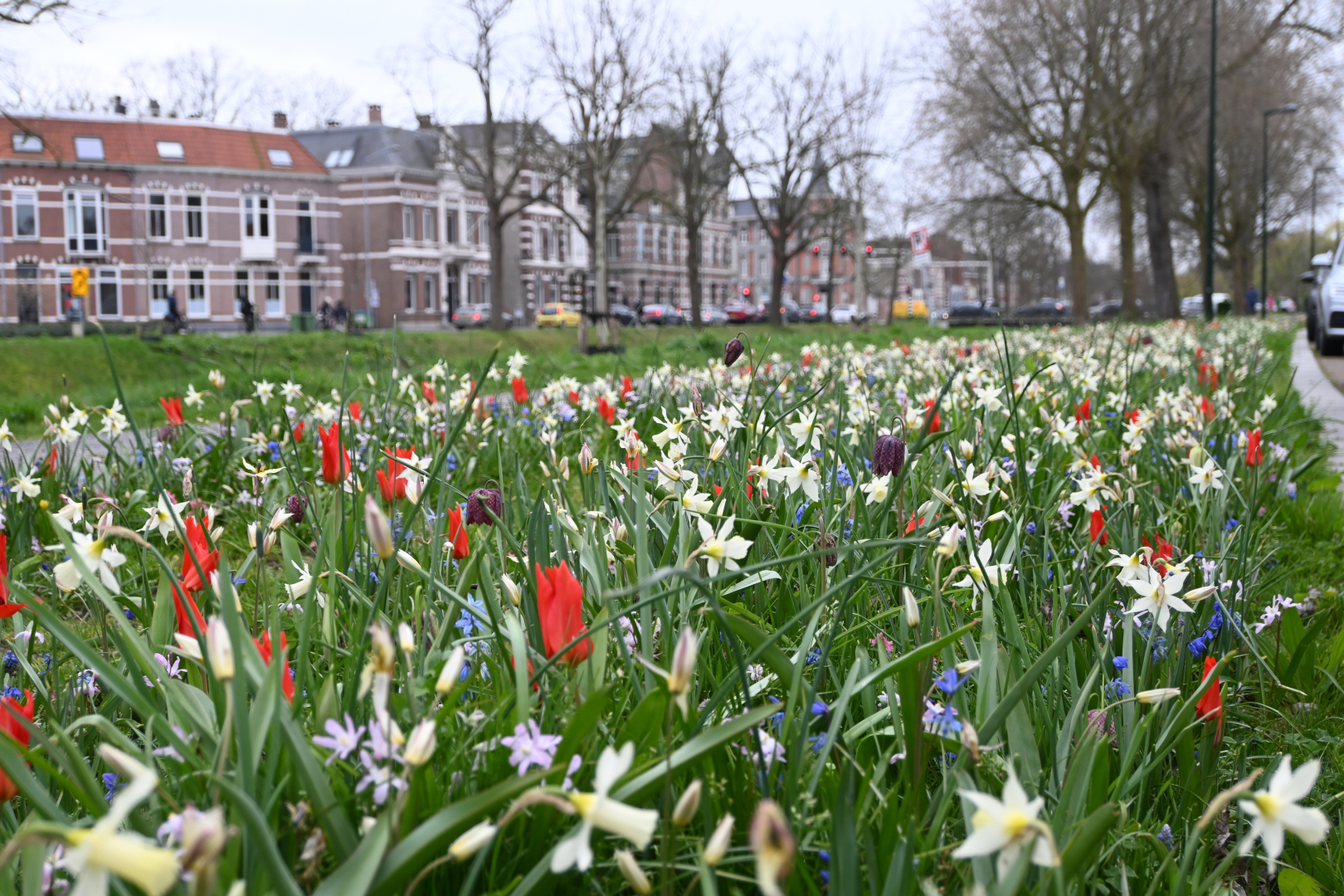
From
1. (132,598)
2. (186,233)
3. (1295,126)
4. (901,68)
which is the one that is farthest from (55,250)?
(132,598)

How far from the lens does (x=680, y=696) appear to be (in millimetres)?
990

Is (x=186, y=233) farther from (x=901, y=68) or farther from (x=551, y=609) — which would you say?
(x=551, y=609)

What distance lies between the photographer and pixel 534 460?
4.13 meters

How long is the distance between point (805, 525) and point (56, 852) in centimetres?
153

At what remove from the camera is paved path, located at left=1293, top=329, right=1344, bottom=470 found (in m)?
5.05

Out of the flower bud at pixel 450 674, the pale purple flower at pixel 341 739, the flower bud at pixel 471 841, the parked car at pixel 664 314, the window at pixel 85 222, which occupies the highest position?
the window at pixel 85 222

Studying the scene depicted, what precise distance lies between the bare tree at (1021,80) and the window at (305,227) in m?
27.6

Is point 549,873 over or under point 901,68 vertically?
under

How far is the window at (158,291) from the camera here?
135 ft

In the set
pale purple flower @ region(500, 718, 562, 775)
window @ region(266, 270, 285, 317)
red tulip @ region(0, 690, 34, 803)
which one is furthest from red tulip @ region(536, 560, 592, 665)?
window @ region(266, 270, 285, 317)

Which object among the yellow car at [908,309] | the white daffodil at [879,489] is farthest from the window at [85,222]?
the white daffodil at [879,489]

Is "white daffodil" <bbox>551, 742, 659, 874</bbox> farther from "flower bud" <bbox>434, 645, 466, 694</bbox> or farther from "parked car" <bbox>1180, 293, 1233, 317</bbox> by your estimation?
"parked car" <bbox>1180, 293, 1233, 317</bbox>

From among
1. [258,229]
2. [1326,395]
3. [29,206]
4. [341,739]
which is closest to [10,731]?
[341,739]

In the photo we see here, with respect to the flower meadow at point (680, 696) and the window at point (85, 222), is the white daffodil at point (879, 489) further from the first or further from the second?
the window at point (85, 222)
